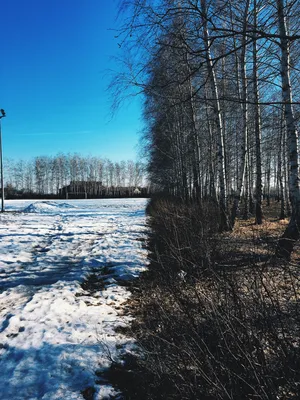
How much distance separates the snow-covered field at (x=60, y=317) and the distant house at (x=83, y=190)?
2360 inches

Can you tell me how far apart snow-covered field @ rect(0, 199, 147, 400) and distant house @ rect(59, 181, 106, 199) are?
197ft

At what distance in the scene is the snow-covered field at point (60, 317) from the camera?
8.02 ft

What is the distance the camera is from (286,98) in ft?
17.2

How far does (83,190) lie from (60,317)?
68.9 m

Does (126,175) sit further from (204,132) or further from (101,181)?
(204,132)

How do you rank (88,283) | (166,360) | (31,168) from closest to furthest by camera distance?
(166,360) < (88,283) < (31,168)

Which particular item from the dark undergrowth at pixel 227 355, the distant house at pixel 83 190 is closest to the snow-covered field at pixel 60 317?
the dark undergrowth at pixel 227 355

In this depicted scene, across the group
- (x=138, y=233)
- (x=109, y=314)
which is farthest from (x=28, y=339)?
(x=138, y=233)

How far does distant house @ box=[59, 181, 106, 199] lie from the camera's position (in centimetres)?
6700

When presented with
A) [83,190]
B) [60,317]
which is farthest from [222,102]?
[83,190]

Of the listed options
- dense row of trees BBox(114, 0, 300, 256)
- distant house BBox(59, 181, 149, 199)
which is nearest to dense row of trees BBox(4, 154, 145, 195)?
distant house BBox(59, 181, 149, 199)

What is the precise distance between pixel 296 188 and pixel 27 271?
5841mm

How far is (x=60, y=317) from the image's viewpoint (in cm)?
372

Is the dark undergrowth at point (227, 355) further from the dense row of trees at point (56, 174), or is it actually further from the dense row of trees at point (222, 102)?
the dense row of trees at point (56, 174)
